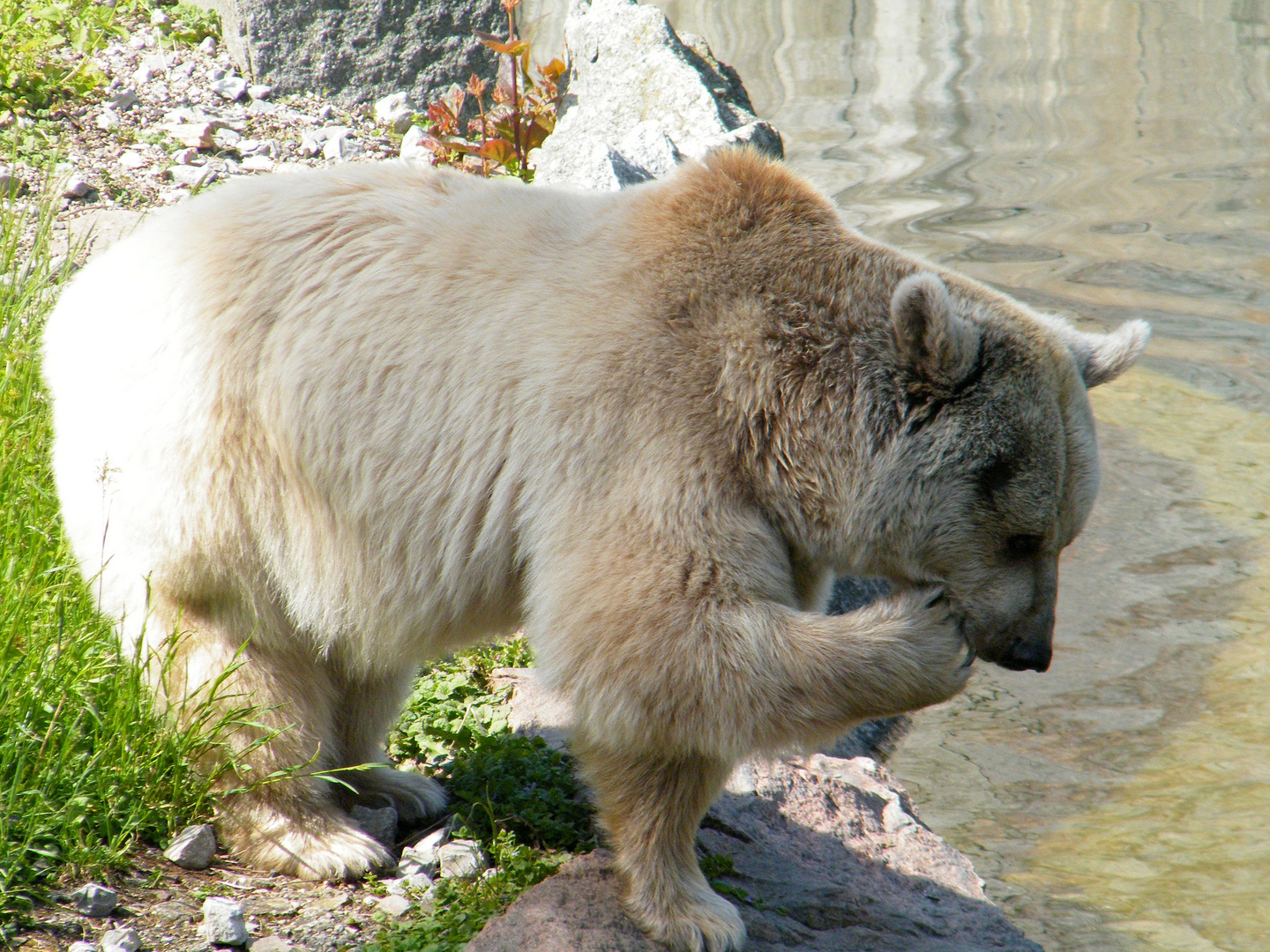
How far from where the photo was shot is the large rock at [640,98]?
7.89 meters

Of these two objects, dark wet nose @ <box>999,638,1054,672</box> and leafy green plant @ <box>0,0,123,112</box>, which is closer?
dark wet nose @ <box>999,638,1054,672</box>

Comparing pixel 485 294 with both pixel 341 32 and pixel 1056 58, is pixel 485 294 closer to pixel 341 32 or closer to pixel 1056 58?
pixel 341 32

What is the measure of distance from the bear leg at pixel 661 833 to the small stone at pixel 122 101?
7556mm

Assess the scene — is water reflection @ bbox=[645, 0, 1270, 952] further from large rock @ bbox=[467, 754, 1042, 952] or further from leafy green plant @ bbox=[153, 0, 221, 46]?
leafy green plant @ bbox=[153, 0, 221, 46]

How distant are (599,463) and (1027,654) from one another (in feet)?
4.51

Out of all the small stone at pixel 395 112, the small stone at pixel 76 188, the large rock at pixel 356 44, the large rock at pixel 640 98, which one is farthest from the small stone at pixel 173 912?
the large rock at pixel 356 44

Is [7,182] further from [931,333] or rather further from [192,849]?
→ [931,333]

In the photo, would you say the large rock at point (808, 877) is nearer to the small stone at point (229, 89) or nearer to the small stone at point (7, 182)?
the small stone at point (7, 182)

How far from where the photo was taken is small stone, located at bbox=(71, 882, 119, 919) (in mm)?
3061

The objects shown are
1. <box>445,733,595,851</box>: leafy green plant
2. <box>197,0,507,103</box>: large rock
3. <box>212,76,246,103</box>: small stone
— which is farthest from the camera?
<box>197,0,507,103</box>: large rock

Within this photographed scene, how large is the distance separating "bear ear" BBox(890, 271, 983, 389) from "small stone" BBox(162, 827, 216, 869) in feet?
8.07

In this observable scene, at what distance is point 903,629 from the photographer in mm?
3109

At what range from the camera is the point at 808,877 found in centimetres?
399

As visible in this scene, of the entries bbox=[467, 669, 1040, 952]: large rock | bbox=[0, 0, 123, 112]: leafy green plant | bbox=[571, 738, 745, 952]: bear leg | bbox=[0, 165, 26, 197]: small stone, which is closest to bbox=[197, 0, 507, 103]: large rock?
bbox=[0, 0, 123, 112]: leafy green plant
